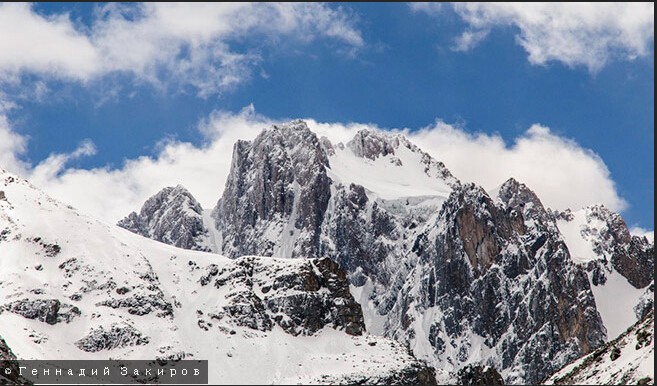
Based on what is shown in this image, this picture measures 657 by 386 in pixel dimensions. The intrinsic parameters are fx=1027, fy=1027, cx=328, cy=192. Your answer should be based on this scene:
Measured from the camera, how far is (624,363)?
3698 inches

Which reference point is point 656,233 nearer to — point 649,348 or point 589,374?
point 649,348

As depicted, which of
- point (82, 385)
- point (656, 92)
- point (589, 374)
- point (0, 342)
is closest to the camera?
point (656, 92)

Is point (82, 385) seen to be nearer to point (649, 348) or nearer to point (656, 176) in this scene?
point (649, 348)

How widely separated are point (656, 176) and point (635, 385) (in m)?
24.4

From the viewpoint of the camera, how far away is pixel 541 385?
4638 inches

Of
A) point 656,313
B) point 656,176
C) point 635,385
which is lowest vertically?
point 635,385

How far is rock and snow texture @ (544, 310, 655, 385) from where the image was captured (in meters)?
86.6

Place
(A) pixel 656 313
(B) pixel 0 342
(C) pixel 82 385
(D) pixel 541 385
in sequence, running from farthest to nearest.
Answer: (C) pixel 82 385
(B) pixel 0 342
(D) pixel 541 385
(A) pixel 656 313

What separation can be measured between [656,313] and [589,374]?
19.8 metres

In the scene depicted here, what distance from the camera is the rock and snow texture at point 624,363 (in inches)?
3410

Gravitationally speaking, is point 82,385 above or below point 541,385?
above

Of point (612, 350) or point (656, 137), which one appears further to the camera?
point (612, 350)

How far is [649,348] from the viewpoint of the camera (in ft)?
298

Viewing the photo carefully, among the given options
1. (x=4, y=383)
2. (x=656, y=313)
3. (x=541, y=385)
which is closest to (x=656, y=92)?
(x=656, y=313)
